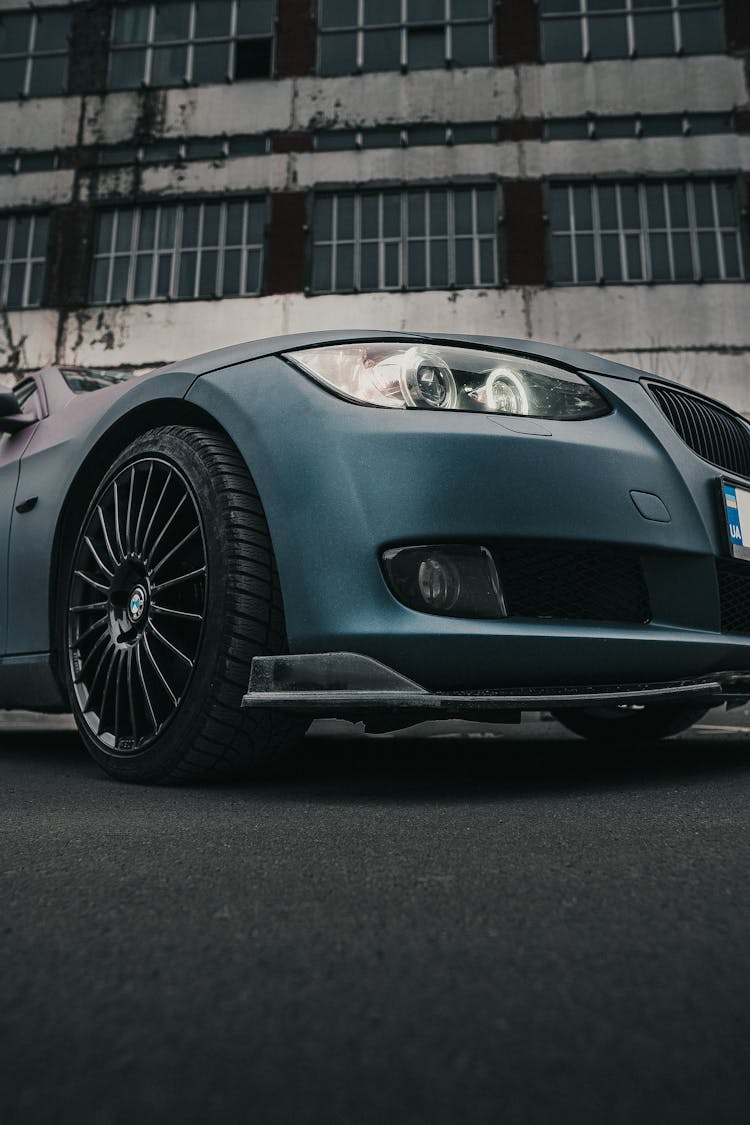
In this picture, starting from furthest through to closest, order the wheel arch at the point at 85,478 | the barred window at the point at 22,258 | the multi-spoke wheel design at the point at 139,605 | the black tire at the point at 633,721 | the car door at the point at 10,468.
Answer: the barred window at the point at 22,258, the black tire at the point at 633,721, the car door at the point at 10,468, the wheel arch at the point at 85,478, the multi-spoke wheel design at the point at 139,605

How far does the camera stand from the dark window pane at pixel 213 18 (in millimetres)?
14500

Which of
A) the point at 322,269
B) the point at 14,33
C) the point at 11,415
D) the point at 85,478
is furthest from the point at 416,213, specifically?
the point at 85,478

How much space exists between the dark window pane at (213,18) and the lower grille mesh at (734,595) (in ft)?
51.2

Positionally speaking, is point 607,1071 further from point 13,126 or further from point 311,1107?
point 13,126

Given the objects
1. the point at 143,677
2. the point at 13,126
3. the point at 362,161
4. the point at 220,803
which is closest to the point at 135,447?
the point at 143,677

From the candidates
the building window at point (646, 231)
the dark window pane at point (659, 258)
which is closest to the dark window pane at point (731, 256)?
the building window at point (646, 231)

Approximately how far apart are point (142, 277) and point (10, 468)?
40.0 feet

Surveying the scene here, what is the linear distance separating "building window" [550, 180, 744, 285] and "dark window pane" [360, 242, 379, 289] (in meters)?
2.74

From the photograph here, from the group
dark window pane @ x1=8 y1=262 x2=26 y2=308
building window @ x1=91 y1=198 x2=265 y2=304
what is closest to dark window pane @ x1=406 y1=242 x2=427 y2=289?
building window @ x1=91 y1=198 x2=265 y2=304

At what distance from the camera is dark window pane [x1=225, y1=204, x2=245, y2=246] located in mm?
13820

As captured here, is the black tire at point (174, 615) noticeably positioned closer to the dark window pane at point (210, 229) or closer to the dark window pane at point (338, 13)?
the dark window pane at point (210, 229)

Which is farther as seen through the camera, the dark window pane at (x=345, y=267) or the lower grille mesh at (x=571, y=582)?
the dark window pane at (x=345, y=267)

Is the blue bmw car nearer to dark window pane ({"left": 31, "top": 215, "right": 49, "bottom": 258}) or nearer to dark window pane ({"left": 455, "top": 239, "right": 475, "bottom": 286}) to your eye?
dark window pane ({"left": 455, "top": 239, "right": 475, "bottom": 286})

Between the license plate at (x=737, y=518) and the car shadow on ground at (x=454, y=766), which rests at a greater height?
the license plate at (x=737, y=518)
